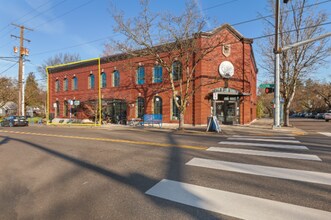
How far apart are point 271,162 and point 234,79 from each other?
57.1 ft

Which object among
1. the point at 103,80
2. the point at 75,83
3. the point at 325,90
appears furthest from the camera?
the point at 325,90

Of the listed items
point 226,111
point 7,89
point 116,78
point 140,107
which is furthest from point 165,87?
point 7,89

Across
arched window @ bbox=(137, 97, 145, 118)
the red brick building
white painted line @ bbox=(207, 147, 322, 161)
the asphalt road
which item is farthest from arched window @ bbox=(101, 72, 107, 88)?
white painted line @ bbox=(207, 147, 322, 161)

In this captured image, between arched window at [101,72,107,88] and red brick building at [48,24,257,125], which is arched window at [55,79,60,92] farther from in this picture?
arched window at [101,72,107,88]

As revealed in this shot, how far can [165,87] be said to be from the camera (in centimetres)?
→ 2361

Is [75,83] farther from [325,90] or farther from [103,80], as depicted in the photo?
[325,90]

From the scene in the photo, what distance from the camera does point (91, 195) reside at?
3.99 meters

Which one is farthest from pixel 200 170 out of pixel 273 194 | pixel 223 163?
pixel 273 194

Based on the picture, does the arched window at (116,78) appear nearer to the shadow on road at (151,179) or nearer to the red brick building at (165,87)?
the red brick building at (165,87)

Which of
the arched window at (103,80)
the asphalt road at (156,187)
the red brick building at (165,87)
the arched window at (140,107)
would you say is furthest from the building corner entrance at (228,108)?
the arched window at (103,80)

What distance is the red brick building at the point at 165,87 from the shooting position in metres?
21.3

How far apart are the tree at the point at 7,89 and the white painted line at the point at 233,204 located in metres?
44.4

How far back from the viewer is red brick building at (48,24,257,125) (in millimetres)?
21297

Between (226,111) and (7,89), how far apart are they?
1540 inches
